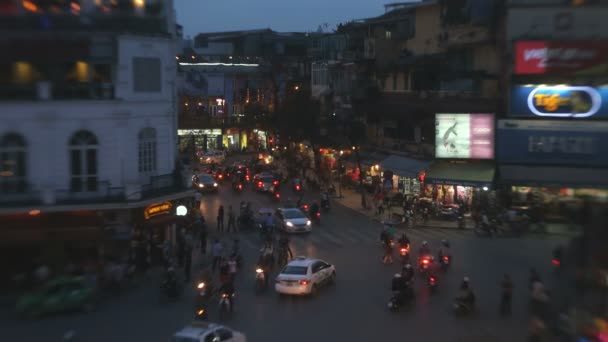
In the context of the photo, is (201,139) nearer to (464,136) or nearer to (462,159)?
(462,159)

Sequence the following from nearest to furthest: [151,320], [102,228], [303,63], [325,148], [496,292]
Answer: [151,320] < [496,292] < [102,228] < [325,148] < [303,63]

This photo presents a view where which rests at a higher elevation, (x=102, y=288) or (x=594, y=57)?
(x=594, y=57)

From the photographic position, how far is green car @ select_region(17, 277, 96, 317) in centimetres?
2045

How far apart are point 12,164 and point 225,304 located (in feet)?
31.1

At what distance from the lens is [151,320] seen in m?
20.0

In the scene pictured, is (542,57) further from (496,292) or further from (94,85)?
(94,85)

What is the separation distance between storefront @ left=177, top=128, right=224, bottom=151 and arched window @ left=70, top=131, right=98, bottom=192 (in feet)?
167

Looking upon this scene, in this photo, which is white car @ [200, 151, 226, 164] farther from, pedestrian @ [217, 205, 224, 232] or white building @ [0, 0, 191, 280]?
white building @ [0, 0, 191, 280]

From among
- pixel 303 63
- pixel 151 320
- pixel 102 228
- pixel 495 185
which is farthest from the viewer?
pixel 303 63

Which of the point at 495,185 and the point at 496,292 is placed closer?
the point at 496,292

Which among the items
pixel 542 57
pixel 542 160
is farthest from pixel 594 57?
pixel 542 160

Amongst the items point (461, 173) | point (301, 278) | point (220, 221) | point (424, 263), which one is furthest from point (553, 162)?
point (301, 278)

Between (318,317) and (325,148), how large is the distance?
3364 cm

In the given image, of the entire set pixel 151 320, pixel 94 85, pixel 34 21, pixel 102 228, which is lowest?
pixel 151 320
